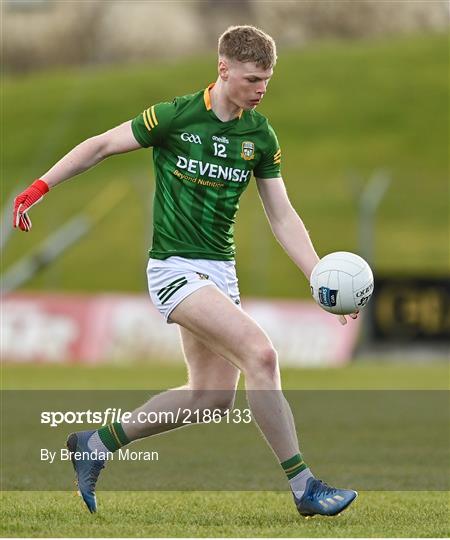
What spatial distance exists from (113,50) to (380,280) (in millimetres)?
42919

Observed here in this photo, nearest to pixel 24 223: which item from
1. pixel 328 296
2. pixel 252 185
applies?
pixel 328 296

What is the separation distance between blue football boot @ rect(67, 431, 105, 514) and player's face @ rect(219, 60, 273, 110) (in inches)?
81.2

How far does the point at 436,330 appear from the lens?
2150 centimetres

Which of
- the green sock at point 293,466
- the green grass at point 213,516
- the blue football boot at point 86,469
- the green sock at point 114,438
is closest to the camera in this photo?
the green grass at point 213,516

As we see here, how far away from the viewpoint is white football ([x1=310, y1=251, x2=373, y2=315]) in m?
7.10

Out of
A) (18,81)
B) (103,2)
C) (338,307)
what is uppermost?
(338,307)

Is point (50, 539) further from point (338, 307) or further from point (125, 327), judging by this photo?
point (125, 327)

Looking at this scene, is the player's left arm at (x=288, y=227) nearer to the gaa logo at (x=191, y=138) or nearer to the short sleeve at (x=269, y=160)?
the short sleeve at (x=269, y=160)

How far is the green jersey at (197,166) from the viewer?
7094 mm

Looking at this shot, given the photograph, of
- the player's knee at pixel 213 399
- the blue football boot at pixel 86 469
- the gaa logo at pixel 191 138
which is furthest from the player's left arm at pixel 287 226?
the blue football boot at pixel 86 469

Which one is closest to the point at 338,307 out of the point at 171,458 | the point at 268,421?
the point at 268,421

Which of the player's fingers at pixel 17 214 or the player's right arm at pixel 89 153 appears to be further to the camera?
the player's right arm at pixel 89 153

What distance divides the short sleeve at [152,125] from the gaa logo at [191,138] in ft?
0.31

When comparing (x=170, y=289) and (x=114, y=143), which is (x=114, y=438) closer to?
(x=170, y=289)
